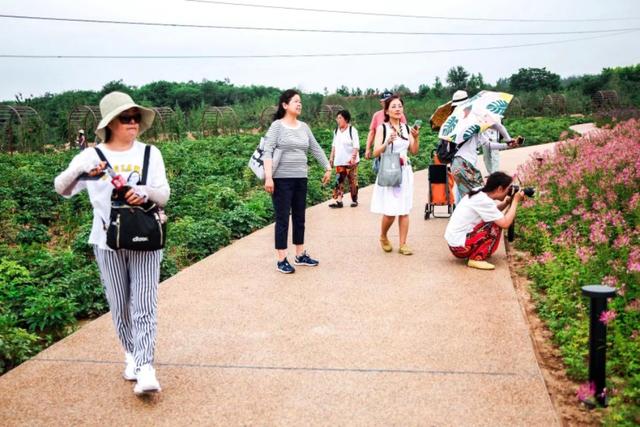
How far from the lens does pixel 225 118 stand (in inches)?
1284

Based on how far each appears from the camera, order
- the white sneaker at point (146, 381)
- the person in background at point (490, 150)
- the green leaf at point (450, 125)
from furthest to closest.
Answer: the person in background at point (490, 150) < the green leaf at point (450, 125) < the white sneaker at point (146, 381)

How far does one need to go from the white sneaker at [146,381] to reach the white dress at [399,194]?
13.6 feet

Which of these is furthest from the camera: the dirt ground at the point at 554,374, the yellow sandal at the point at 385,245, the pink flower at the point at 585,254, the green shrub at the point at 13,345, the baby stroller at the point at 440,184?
the baby stroller at the point at 440,184

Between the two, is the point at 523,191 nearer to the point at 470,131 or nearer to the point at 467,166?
the point at 467,166

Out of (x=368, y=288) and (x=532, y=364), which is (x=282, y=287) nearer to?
(x=368, y=288)

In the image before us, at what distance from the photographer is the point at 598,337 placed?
388 centimetres

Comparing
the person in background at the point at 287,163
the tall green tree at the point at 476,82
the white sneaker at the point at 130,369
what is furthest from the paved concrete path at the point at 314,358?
the tall green tree at the point at 476,82

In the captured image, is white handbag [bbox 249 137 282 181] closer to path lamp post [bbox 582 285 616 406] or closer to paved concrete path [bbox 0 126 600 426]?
paved concrete path [bbox 0 126 600 426]

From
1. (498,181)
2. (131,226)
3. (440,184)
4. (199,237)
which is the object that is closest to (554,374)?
(131,226)

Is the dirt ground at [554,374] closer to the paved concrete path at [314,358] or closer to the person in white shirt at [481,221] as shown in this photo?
the paved concrete path at [314,358]

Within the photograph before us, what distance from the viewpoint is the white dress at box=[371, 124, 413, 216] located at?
778cm

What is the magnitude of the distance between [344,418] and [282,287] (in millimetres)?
2925

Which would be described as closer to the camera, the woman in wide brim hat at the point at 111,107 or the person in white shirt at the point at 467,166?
the woman in wide brim hat at the point at 111,107

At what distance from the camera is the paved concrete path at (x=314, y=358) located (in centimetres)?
399
